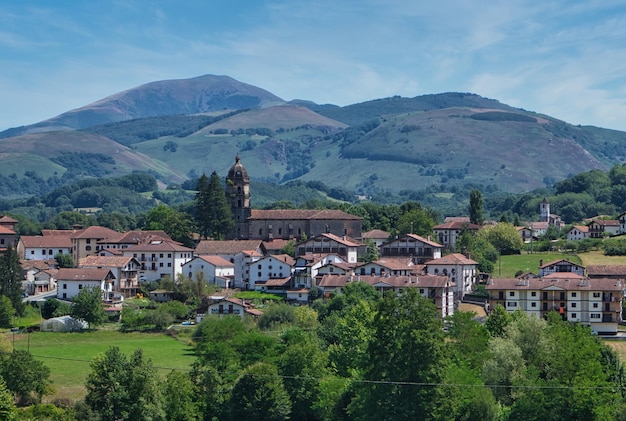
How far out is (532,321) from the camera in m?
60.7

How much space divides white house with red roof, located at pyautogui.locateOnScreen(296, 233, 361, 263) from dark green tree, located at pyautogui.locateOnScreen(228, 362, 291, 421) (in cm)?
3925

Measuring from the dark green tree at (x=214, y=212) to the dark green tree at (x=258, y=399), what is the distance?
49.2 m

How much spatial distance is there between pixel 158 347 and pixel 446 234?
52.9 meters

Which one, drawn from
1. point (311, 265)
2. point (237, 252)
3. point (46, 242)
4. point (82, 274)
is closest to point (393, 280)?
point (311, 265)

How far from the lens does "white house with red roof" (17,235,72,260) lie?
101125mm

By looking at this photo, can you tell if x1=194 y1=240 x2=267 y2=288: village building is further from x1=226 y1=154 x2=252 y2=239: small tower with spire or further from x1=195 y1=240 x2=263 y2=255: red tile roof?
x1=226 y1=154 x2=252 y2=239: small tower with spire

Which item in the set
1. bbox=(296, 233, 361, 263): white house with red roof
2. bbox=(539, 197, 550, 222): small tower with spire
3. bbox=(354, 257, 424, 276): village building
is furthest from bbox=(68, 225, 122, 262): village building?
bbox=(539, 197, 550, 222): small tower with spire

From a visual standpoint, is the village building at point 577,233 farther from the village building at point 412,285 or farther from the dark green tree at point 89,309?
the dark green tree at point 89,309

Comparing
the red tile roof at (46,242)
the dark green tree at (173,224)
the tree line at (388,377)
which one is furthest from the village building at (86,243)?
the tree line at (388,377)

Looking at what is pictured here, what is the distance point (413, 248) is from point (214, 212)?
20.4 metres

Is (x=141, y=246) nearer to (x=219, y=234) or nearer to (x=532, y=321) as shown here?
(x=219, y=234)

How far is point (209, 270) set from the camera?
89.3m

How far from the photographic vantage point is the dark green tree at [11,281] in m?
77.6

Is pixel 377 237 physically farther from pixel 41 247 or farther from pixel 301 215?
pixel 41 247
